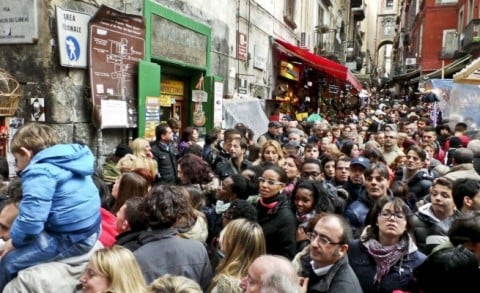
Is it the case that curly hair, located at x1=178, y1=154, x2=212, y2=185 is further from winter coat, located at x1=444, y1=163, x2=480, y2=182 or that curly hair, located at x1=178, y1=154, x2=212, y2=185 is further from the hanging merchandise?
Answer: the hanging merchandise

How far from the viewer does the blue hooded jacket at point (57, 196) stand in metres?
2.49

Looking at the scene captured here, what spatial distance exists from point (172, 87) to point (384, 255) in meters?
7.42

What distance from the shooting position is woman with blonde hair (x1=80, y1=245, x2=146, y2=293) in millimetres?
2270

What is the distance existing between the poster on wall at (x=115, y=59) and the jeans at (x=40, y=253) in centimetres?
401

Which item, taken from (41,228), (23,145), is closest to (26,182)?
(41,228)

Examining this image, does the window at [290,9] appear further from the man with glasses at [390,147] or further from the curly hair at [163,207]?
the curly hair at [163,207]

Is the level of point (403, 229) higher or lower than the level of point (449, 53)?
lower

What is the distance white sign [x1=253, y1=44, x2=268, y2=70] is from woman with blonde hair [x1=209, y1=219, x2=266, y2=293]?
11.2 m

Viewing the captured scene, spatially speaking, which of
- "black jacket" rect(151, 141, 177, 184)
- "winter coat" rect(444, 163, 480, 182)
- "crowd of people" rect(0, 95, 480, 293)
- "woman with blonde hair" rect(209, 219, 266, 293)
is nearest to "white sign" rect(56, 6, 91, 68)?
"black jacket" rect(151, 141, 177, 184)

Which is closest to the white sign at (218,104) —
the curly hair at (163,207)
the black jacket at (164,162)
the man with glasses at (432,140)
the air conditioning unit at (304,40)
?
the black jacket at (164,162)

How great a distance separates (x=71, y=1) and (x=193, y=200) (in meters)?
3.72

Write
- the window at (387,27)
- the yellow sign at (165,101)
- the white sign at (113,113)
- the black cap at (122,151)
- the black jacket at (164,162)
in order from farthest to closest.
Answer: the window at (387,27)
the yellow sign at (165,101)
the white sign at (113,113)
the black jacket at (164,162)
the black cap at (122,151)

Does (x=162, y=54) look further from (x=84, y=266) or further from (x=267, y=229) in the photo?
(x=84, y=266)

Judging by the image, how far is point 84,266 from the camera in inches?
103
